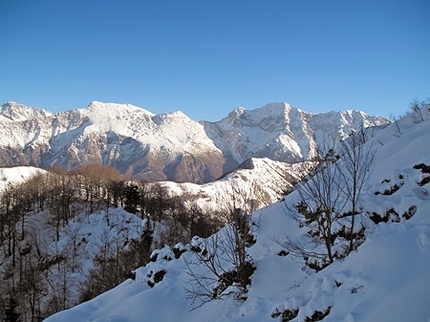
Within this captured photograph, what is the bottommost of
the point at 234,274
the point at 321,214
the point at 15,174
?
the point at 234,274

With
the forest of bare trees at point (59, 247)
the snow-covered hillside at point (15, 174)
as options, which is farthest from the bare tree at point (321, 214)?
the snow-covered hillside at point (15, 174)

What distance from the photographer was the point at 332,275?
25.1ft

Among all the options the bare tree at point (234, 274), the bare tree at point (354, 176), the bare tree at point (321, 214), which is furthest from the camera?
the bare tree at point (234, 274)

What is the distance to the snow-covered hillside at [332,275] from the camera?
592cm

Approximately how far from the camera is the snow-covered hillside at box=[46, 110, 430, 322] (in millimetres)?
5922

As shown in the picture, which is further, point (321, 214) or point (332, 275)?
point (321, 214)

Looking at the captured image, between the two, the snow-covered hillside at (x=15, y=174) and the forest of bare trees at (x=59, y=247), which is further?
the snow-covered hillside at (x=15, y=174)

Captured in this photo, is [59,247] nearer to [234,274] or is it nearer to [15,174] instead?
[234,274]

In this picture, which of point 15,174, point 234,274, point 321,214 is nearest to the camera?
point 321,214

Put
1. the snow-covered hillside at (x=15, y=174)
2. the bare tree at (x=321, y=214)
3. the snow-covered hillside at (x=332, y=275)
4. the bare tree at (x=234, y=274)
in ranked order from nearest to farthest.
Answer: the snow-covered hillside at (x=332, y=275)
the bare tree at (x=321, y=214)
the bare tree at (x=234, y=274)
the snow-covered hillside at (x=15, y=174)

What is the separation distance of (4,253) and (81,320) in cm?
3703

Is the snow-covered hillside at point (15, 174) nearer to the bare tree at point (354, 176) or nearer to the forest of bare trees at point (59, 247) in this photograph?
the forest of bare trees at point (59, 247)

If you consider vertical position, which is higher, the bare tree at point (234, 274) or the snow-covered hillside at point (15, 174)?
the snow-covered hillside at point (15, 174)

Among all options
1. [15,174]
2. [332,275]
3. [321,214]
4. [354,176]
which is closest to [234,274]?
[321,214]
